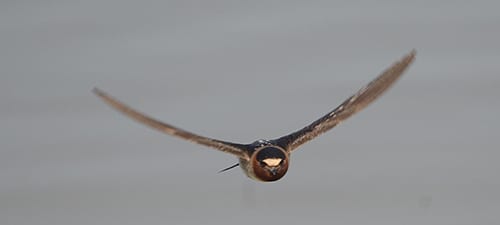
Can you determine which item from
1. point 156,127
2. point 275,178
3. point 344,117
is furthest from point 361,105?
point 156,127

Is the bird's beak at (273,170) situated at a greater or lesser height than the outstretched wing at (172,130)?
lesser

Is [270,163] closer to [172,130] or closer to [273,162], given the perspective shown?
[273,162]

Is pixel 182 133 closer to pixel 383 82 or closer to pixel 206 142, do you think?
pixel 206 142

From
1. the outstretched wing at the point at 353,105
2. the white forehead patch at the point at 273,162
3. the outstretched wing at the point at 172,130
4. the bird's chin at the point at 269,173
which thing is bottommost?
the bird's chin at the point at 269,173

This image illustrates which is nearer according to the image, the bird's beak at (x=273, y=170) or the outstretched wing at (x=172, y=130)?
the outstretched wing at (x=172, y=130)

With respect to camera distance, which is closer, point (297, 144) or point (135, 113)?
point (135, 113)

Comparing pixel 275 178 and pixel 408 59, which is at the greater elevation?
pixel 408 59

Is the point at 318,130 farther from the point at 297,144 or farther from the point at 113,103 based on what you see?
the point at 113,103
